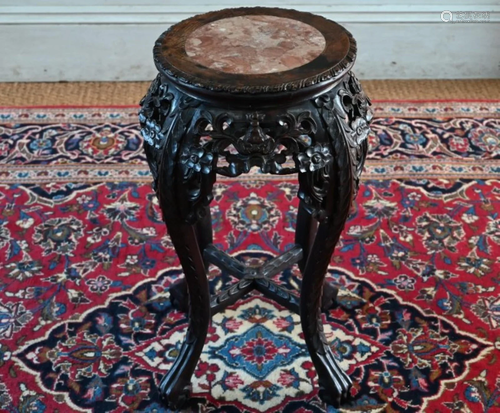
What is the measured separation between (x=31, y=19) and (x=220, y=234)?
4.72ft

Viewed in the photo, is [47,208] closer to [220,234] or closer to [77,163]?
[77,163]

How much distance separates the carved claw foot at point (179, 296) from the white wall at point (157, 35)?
1.44m

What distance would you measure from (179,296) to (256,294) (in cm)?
23

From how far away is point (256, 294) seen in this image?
2012 millimetres

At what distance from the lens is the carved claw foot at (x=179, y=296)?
192cm

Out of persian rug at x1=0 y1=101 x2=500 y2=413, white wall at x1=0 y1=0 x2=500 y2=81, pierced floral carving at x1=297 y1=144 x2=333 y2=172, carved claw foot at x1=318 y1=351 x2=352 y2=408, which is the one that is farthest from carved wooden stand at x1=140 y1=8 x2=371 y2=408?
white wall at x1=0 y1=0 x2=500 y2=81

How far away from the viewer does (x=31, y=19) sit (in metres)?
2.97

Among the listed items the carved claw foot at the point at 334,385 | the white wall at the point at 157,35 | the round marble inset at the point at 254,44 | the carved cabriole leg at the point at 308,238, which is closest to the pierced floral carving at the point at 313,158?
the round marble inset at the point at 254,44

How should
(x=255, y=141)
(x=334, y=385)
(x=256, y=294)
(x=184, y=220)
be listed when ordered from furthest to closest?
(x=256, y=294) → (x=334, y=385) → (x=184, y=220) → (x=255, y=141)

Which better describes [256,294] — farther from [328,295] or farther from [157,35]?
[157,35]

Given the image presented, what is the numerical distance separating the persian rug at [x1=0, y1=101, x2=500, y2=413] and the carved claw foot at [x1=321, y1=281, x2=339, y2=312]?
32 millimetres

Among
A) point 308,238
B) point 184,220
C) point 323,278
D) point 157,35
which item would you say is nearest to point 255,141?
point 184,220

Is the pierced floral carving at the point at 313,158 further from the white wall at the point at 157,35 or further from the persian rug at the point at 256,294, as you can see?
the white wall at the point at 157,35

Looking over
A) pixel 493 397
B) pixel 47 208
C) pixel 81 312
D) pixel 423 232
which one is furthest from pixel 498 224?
pixel 47 208
